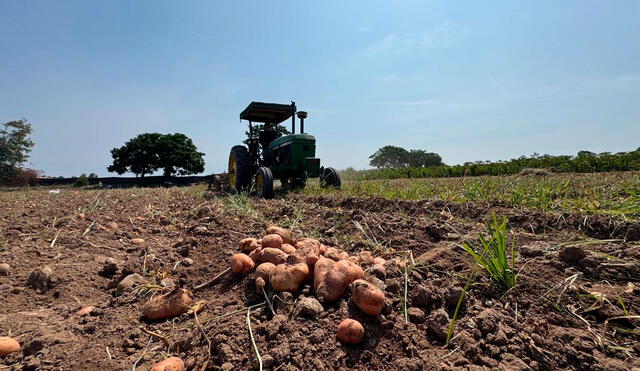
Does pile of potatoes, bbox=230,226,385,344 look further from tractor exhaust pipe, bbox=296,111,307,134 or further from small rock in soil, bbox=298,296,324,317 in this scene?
tractor exhaust pipe, bbox=296,111,307,134

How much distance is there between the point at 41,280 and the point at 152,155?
33683mm

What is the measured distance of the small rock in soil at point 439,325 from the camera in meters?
1.12

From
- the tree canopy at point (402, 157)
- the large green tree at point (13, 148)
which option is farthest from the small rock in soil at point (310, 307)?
the tree canopy at point (402, 157)

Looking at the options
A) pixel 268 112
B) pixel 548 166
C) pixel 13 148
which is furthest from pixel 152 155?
pixel 548 166

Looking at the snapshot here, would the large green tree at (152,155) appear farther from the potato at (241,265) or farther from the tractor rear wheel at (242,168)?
the potato at (241,265)

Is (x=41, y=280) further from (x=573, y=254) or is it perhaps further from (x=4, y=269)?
(x=573, y=254)

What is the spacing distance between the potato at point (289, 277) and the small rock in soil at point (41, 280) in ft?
4.64

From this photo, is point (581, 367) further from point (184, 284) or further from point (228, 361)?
point (184, 284)

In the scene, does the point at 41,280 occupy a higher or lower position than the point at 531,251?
lower

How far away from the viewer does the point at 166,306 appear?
1.43 m

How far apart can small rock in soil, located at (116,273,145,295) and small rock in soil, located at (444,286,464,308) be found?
5.37 feet

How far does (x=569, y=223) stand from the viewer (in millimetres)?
2271

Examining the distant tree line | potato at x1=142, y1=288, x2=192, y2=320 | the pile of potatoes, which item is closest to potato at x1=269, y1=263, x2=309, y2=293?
the pile of potatoes

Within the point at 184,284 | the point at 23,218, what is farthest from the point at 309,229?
the point at 23,218
